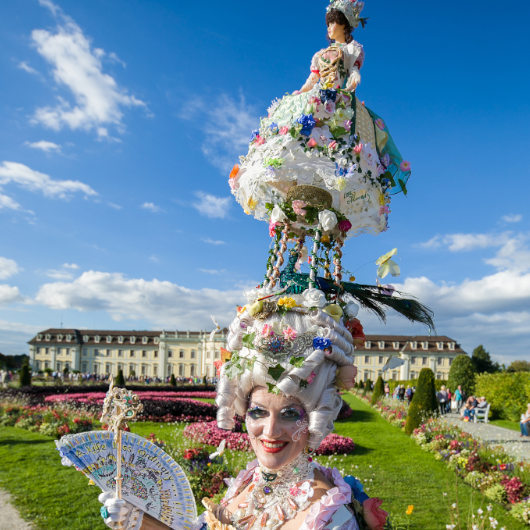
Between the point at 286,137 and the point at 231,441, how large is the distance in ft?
30.7

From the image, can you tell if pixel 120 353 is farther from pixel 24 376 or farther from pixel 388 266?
pixel 388 266

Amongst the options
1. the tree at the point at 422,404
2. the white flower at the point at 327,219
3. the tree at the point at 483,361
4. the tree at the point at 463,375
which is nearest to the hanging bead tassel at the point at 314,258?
the white flower at the point at 327,219

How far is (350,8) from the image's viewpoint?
3510mm

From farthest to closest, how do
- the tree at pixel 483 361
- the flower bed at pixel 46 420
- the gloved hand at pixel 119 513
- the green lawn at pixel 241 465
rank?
the tree at pixel 483 361
the flower bed at pixel 46 420
the green lawn at pixel 241 465
the gloved hand at pixel 119 513

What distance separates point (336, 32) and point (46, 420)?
13.5 m

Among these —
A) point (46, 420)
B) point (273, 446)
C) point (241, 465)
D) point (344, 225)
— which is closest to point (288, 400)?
point (273, 446)

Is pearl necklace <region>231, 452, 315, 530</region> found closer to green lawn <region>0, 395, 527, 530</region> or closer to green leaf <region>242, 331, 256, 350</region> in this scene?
green leaf <region>242, 331, 256, 350</region>

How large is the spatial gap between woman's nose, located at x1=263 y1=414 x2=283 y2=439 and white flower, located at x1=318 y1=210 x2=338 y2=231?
52.3 inches

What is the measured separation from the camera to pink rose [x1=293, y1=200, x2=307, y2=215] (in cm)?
315

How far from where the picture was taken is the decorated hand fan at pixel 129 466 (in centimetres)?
219

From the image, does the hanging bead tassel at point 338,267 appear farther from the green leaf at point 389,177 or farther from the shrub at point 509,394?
the shrub at point 509,394

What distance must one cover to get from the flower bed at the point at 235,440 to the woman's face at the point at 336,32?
9.31 m

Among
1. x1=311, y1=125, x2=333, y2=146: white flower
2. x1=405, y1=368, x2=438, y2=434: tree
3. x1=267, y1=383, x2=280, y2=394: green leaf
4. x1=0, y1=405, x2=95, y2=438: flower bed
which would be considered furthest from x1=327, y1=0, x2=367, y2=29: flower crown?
x1=405, y1=368, x2=438, y2=434: tree

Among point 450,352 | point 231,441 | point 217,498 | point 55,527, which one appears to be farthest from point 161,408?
point 450,352
